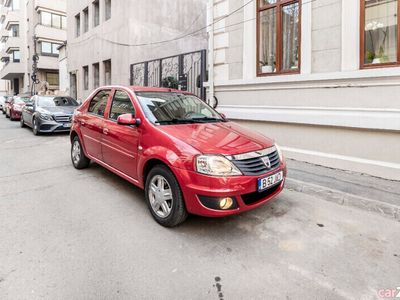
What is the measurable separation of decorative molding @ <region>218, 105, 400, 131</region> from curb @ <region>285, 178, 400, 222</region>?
157 centimetres

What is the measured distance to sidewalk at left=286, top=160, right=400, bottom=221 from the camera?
3.84 meters

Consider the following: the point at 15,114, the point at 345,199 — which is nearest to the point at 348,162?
the point at 345,199

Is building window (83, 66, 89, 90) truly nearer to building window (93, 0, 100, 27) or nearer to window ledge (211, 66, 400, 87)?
building window (93, 0, 100, 27)

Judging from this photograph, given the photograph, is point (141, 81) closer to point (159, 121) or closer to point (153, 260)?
point (159, 121)

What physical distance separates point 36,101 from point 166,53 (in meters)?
6.97

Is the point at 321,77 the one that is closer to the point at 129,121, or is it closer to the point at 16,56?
the point at 129,121

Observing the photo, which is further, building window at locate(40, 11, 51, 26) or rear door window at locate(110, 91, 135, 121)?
building window at locate(40, 11, 51, 26)

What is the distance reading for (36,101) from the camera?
1070cm

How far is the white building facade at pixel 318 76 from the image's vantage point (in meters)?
4.95

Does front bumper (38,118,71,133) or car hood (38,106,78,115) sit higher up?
car hood (38,106,78,115)

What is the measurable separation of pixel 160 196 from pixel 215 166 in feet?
2.77

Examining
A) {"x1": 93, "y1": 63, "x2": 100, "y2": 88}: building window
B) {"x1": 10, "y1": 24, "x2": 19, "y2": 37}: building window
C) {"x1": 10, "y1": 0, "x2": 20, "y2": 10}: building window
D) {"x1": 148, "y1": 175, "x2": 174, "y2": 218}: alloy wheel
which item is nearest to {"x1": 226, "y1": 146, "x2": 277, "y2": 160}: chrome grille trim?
{"x1": 148, "y1": 175, "x2": 174, "y2": 218}: alloy wheel

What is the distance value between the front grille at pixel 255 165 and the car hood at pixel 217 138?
0.34 feet

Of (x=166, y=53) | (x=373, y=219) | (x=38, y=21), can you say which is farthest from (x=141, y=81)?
(x=38, y=21)
